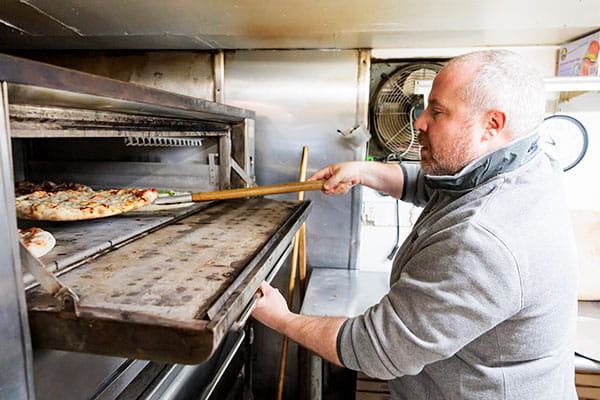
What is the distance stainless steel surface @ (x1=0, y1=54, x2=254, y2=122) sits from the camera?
0.59m

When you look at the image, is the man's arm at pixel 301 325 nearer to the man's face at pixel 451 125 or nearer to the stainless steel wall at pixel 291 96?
the man's face at pixel 451 125

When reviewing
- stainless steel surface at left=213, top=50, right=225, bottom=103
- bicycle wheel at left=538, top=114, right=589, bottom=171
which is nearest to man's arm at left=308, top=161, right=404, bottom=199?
stainless steel surface at left=213, top=50, right=225, bottom=103

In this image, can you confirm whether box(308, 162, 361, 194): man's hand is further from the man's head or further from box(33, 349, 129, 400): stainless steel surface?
box(33, 349, 129, 400): stainless steel surface

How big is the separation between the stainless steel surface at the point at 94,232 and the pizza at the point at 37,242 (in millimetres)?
15

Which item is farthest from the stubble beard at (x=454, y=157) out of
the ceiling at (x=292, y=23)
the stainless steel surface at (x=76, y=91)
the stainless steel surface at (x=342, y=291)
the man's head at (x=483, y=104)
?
the stainless steel surface at (x=342, y=291)

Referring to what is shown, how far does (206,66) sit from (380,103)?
3.65 ft

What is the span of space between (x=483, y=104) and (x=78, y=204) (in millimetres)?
1415

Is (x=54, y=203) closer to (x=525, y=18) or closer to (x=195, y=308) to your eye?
(x=195, y=308)

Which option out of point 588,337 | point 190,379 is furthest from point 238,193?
point 588,337

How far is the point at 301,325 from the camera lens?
115 cm

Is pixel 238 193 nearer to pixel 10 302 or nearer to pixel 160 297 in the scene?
pixel 160 297

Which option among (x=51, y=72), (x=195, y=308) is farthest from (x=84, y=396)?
(x=51, y=72)

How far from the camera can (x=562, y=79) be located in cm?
186

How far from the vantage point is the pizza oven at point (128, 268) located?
2.08 ft
